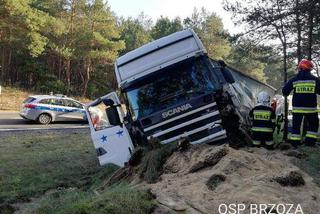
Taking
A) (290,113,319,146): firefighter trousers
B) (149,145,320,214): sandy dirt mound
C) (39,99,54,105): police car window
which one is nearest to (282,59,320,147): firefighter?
(290,113,319,146): firefighter trousers

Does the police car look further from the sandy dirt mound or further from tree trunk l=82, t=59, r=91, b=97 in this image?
tree trunk l=82, t=59, r=91, b=97

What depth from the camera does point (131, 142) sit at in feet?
29.1

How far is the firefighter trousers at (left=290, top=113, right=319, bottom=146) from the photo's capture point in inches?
338

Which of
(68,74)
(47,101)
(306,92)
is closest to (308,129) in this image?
(306,92)

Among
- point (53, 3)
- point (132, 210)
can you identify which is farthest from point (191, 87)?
point (53, 3)

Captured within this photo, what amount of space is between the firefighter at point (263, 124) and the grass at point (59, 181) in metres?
2.94

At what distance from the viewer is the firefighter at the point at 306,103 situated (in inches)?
340

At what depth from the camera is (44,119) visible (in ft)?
71.0

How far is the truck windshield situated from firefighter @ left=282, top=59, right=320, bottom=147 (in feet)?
5.63

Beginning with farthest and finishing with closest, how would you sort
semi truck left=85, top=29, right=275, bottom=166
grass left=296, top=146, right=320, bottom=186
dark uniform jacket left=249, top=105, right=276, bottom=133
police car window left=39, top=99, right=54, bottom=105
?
1. police car window left=39, top=99, right=54, bottom=105
2. dark uniform jacket left=249, top=105, right=276, bottom=133
3. semi truck left=85, top=29, right=275, bottom=166
4. grass left=296, top=146, right=320, bottom=186

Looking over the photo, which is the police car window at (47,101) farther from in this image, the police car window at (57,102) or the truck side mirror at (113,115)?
the truck side mirror at (113,115)

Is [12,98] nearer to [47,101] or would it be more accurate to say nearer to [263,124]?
[47,101]

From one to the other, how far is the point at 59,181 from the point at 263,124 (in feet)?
14.1

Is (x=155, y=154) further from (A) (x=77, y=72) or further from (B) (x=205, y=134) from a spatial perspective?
(A) (x=77, y=72)
